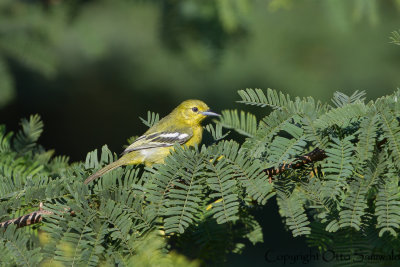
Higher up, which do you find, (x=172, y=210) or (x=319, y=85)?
(x=319, y=85)

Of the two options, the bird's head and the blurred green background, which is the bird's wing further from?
the blurred green background

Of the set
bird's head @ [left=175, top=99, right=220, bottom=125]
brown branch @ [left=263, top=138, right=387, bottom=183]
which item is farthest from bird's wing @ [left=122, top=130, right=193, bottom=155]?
brown branch @ [left=263, top=138, right=387, bottom=183]

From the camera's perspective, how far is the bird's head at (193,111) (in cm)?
513

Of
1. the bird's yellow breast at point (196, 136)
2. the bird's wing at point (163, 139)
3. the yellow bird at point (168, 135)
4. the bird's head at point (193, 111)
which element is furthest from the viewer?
the bird's head at point (193, 111)

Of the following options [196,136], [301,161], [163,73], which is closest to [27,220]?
[301,161]

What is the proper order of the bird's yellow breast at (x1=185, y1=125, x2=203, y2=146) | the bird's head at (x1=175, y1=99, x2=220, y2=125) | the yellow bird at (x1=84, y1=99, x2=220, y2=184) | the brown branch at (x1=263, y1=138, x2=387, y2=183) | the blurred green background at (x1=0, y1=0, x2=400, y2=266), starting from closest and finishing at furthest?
the brown branch at (x1=263, y1=138, x2=387, y2=183), the yellow bird at (x1=84, y1=99, x2=220, y2=184), the bird's yellow breast at (x1=185, y1=125, x2=203, y2=146), the bird's head at (x1=175, y1=99, x2=220, y2=125), the blurred green background at (x1=0, y1=0, x2=400, y2=266)

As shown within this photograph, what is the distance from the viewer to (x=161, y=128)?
15.9 ft

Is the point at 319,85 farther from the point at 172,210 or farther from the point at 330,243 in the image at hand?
the point at 172,210

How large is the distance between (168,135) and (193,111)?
547 millimetres

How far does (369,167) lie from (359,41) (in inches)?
265

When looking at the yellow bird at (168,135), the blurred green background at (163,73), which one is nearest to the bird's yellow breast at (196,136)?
the yellow bird at (168,135)

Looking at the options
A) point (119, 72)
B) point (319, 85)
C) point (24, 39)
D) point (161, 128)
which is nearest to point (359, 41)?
point (319, 85)

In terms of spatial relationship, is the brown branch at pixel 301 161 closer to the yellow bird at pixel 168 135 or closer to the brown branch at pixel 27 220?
the brown branch at pixel 27 220

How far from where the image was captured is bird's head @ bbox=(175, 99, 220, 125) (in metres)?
5.13
